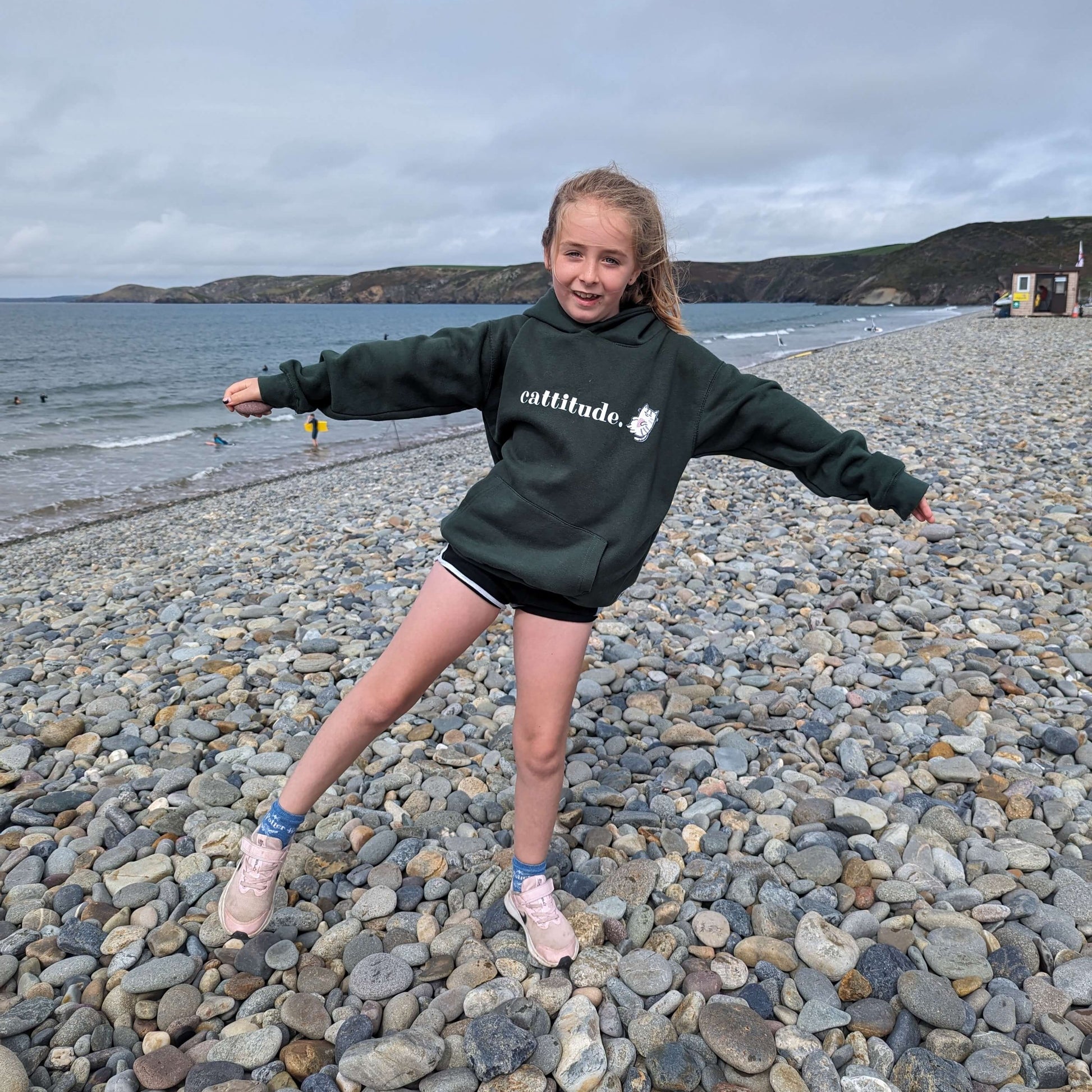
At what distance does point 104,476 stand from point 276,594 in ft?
39.0

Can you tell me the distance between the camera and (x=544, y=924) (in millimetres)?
2516

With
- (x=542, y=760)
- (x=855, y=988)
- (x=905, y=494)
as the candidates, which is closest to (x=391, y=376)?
(x=542, y=760)

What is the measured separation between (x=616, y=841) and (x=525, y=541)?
139cm

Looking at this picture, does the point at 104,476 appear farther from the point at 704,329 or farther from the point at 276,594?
the point at 704,329

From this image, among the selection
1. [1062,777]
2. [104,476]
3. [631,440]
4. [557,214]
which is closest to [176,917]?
[631,440]

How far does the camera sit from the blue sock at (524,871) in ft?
8.54

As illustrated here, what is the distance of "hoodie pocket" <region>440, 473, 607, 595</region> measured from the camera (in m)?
2.21

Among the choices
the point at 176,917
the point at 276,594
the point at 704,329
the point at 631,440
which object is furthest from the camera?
the point at 704,329

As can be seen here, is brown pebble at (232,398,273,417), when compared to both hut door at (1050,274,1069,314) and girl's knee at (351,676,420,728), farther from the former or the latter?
hut door at (1050,274,1069,314)

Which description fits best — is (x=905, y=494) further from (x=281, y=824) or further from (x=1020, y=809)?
(x=281, y=824)

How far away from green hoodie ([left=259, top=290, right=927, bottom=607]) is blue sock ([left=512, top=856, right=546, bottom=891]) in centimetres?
92

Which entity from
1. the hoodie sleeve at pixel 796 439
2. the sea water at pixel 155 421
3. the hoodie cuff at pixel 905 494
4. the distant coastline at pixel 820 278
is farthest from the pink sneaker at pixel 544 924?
the distant coastline at pixel 820 278

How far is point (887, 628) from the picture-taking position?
4.73m

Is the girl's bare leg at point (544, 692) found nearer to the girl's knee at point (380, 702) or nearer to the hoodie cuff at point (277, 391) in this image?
the girl's knee at point (380, 702)
